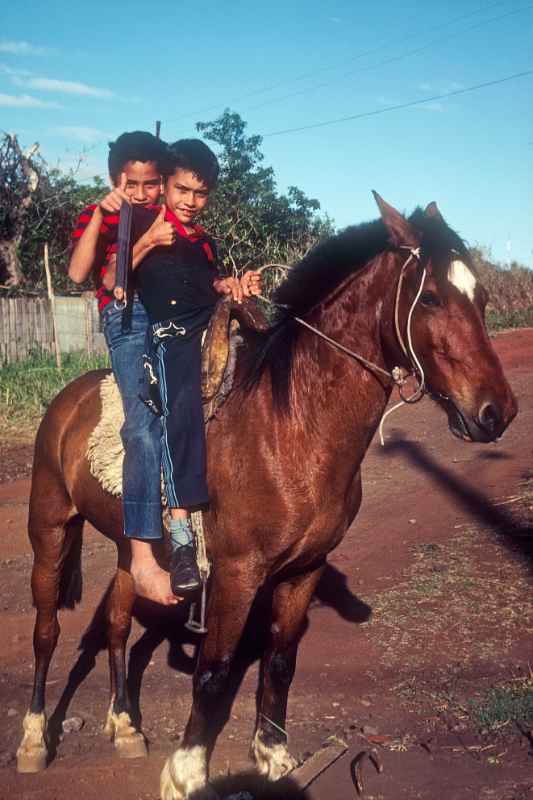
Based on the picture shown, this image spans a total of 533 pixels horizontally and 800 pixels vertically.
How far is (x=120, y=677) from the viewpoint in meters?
4.40

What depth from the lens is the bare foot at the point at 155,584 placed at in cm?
354

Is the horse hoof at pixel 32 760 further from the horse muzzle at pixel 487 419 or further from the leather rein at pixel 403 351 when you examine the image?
the horse muzzle at pixel 487 419

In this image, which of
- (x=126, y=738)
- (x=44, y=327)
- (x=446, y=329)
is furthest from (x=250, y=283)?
(x=44, y=327)

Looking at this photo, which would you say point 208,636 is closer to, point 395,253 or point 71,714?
point 71,714

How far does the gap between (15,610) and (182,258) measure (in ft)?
11.7

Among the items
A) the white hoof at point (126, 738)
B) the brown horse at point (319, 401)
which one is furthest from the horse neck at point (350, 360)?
the white hoof at point (126, 738)

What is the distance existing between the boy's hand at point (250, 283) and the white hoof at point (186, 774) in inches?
84.9

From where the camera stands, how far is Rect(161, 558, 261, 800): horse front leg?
11.1 feet

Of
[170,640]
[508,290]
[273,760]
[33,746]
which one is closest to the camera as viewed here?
[273,760]

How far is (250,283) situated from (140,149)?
36.4 inches

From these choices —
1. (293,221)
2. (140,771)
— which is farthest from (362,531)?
(293,221)

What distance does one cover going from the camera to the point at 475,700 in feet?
13.9

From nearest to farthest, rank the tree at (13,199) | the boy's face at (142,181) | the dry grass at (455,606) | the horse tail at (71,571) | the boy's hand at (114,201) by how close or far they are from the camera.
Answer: the boy's hand at (114,201) < the boy's face at (142,181) < the horse tail at (71,571) < the dry grass at (455,606) < the tree at (13,199)

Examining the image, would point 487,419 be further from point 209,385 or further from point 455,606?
point 455,606
